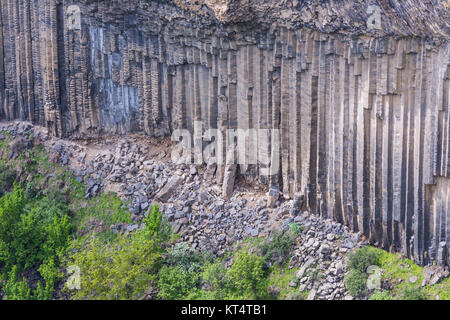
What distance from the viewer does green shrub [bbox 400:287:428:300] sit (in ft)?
71.0

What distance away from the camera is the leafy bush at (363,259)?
22.8m

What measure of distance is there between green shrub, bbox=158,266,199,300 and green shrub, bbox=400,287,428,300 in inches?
211

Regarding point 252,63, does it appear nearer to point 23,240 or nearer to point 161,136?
point 161,136

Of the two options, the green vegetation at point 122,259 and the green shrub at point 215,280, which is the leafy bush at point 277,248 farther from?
the green shrub at point 215,280

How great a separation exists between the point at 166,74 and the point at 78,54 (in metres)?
3.36

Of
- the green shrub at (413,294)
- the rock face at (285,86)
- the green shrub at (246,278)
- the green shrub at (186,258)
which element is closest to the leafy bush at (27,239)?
the green shrub at (186,258)

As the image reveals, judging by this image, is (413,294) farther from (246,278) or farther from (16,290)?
(16,290)

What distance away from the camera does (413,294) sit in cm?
2170

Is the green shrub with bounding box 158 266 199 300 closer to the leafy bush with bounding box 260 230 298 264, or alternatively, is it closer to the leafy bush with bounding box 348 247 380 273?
the leafy bush with bounding box 260 230 298 264

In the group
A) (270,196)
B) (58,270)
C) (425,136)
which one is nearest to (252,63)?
(270,196)

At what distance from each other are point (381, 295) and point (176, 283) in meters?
5.24

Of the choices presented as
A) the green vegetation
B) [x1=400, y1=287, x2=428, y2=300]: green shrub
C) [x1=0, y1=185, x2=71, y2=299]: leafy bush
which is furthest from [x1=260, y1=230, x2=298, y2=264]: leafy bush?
[x1=0, y1=185, x2=71, y2=299]: leafy bush

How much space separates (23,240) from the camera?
2655 centimetres

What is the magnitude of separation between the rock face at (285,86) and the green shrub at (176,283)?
3494 mm
